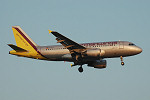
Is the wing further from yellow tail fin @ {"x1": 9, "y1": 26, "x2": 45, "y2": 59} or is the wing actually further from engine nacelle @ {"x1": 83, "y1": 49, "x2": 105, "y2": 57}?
yellow tail fin @ {"x1": 9, "y1": 26, "x2": 45, "y2": 59}

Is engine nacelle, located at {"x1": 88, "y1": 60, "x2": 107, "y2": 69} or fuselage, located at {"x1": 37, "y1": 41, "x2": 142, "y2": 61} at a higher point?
fuselage, located at {"x1": 37, "y1": 41, "x2": 142, "y2": 61}

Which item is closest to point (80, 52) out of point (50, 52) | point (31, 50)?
point (50, 52)

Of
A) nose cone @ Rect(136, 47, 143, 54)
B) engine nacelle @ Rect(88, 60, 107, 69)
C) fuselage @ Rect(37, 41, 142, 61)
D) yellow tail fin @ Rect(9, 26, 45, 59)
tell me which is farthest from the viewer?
engine nacelle @ Rect(88, 60, 107, 69)

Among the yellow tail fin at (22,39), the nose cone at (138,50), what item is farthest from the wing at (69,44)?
the nose cone at (138,50)

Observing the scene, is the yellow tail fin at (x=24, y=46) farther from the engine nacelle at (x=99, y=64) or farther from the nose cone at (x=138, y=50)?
the nose cone at (x=138, y=50)

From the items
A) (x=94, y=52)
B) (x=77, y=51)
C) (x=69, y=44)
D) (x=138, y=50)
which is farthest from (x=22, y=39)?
(x=138, y=50)

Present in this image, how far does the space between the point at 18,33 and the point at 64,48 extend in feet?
38.9

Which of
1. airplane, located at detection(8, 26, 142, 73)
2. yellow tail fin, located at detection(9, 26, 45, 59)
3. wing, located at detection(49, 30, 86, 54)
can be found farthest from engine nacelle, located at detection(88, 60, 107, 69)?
yellow tail fin, located at detection(9, 26, 45, 59)

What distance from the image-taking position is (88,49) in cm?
5481

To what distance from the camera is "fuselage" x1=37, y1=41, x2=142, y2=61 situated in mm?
54844

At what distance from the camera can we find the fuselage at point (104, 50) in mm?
54844

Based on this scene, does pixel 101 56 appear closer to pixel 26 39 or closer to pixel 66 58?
pixel 66 58

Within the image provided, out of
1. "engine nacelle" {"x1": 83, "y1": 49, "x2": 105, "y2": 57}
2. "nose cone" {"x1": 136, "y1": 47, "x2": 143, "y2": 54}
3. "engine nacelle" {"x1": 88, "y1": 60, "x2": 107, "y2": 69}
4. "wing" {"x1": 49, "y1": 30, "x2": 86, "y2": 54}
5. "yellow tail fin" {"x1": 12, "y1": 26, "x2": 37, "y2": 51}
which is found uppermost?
"yellow tail fin" {"x1": 12, "y1": 26, "x2": 37, "y2": 51}

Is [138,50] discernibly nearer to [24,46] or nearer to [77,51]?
[77,51]
